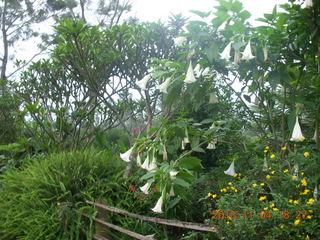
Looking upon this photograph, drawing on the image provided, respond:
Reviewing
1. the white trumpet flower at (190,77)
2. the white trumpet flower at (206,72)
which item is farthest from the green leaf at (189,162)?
the white trumpet flower at (206,72)

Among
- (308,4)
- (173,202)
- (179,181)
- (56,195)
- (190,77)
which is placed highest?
(308,4)

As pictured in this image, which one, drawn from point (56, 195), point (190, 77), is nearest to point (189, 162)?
point (190, 77)

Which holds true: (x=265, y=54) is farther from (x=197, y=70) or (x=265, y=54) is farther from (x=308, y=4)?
(x=197, y=70)

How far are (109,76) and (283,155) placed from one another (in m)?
2.75

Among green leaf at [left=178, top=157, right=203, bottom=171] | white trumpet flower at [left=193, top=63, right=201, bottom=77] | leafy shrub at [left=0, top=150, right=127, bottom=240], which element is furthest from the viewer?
leafy shrub at [left=0, top=150, right=127, bottom=240]

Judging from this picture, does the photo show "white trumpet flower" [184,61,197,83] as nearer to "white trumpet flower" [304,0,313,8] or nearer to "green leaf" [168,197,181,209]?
"white trumpet flower" [304,0,313,8]

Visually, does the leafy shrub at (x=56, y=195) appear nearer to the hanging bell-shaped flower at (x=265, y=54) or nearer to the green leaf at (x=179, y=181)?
the green leaf at (x=179, y=181)

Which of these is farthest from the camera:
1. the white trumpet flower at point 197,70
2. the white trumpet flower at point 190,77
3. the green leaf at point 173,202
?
the green leaf at point 173,202

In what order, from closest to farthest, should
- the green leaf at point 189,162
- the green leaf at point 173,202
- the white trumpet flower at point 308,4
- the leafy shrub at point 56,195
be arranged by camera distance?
1. the white trumpet flower at point 308,4
2. the green leaf at point 189,162
3. the green leaf at point 173,202
4. the leafy shrub at point 56,195

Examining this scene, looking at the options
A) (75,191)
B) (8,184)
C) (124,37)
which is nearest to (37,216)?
(75,191)

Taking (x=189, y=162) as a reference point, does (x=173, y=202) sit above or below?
below

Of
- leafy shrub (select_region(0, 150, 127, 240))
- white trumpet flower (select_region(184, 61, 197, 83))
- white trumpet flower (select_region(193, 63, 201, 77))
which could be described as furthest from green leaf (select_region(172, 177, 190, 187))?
leafy shrub (select_region(0, 150, 127, 240))

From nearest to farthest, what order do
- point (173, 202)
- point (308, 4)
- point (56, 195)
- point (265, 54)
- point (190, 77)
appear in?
point (308, 4), point (265, 54), point (190, 77), point (173, 202), point (56, 195)

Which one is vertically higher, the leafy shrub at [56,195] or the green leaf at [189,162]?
the green leaf at [189,162]
